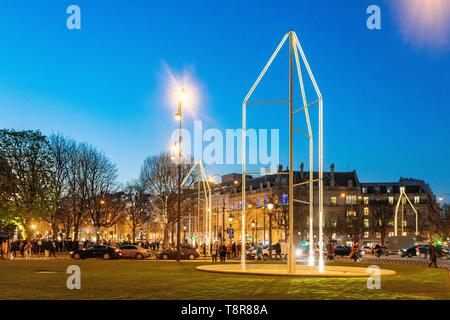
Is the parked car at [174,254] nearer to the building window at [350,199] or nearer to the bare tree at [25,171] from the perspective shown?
the bare tree at [25,171]

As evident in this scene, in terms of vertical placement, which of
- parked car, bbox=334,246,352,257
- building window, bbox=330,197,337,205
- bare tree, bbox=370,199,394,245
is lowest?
parked car, bbox=334,246,352,257

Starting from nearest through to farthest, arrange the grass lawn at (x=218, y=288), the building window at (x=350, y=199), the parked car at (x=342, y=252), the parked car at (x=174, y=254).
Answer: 1. the grass lawn at (x=218, y=288)
2. the parked car at (x=174, y=254)
3. the parked car at (x=342, y=252)
4. the building window at (x=350, y=199)

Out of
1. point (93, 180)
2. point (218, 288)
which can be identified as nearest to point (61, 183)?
point (93, 180)

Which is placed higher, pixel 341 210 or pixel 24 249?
pixel 341 210

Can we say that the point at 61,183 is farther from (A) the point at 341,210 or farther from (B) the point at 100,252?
(A) the point at 341,210

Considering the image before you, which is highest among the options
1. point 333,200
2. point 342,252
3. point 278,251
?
point 333,200

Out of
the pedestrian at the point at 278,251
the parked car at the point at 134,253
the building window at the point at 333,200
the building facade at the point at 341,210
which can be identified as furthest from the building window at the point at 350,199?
the parked car at the point at 134,253

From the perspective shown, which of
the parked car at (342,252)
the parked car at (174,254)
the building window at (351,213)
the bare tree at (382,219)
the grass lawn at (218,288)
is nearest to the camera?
the grass lawn at (218,288)

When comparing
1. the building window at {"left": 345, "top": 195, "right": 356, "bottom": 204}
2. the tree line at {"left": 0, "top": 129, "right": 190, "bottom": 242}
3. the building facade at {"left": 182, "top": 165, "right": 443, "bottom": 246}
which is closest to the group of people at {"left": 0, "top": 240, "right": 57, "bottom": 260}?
the tree line at {"left": 0, "top": 129, "right": 190, "bottom": 242}

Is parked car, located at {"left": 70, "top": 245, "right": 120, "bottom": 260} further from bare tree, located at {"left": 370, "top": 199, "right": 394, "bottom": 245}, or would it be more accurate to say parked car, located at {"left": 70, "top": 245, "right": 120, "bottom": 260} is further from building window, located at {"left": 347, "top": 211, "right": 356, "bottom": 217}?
building window, located at {"left": 347, "top": 211, "right": 356, "bottom": 217}

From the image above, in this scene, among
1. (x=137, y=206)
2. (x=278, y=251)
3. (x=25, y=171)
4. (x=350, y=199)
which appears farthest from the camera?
(x=350, y=199)
